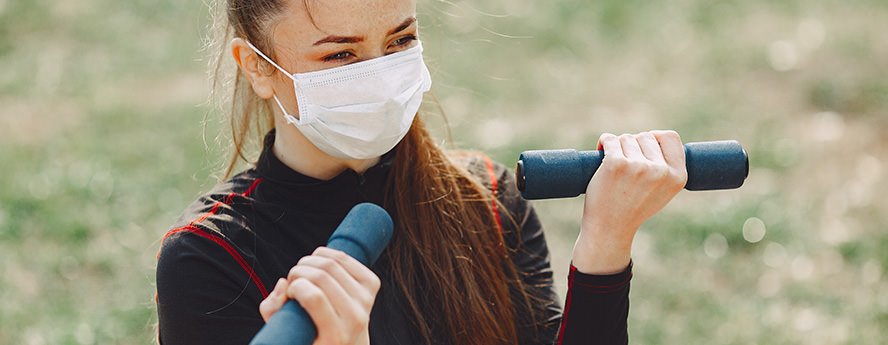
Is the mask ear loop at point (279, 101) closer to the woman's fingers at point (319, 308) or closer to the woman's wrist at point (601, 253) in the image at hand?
the woman's wrist at point (601, 253)

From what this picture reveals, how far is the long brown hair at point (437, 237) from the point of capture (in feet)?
8.88

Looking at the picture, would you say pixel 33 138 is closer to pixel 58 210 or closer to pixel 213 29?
pixel 58 210

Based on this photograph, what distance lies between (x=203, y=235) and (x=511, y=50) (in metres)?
6.12

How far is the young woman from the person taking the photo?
244 centimetres

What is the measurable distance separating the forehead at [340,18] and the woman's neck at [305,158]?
33cm

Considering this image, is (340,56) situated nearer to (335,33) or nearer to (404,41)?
(335,33)

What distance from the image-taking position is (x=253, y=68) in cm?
275

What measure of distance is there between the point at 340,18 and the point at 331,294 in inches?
37.9

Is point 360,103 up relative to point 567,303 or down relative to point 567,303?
up

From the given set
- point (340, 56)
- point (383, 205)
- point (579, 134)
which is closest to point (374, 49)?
point (340, 56)

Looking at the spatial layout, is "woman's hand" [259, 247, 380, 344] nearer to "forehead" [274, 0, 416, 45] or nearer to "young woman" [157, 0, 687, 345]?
"young woman" [157, 0, 687, 345]

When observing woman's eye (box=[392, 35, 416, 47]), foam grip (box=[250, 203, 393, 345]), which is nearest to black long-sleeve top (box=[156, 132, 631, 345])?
woman's eye (box=[392, 35, 416, 47])

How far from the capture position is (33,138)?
7191 mm

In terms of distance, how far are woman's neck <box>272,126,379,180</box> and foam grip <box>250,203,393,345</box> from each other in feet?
2.62
